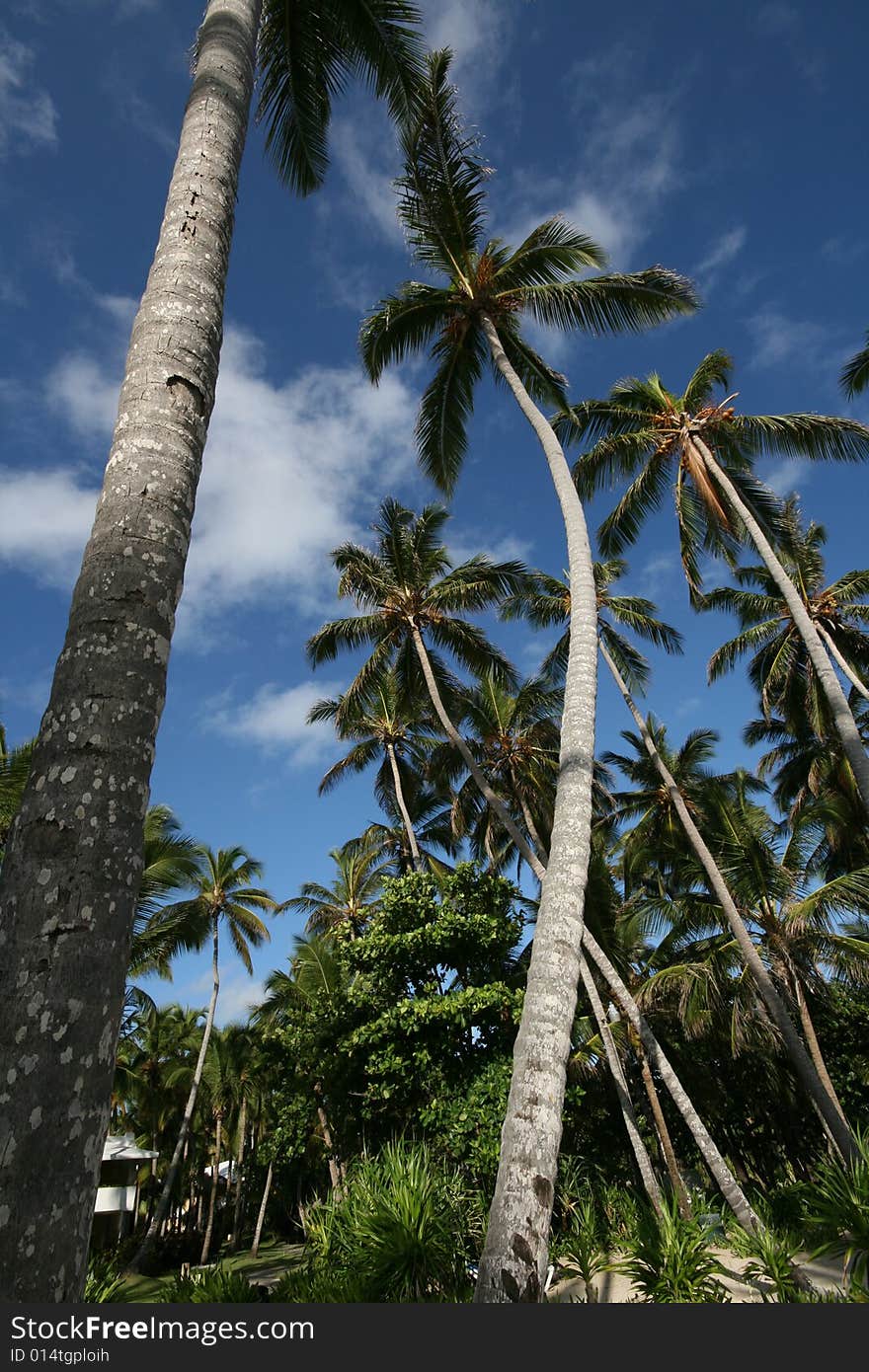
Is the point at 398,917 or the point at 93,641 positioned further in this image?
the point at 398,917

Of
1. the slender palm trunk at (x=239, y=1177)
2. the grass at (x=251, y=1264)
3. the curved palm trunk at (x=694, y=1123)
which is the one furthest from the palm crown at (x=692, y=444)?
the slender palm trunk at (x=239, y=1177)

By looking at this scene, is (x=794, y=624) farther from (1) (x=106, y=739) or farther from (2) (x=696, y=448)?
(1) (x=106, y=739)

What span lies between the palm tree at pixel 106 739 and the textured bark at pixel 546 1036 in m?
2.88

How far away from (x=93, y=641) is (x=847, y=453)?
50.1ft

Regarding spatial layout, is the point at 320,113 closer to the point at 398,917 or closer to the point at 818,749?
the point at 398,917

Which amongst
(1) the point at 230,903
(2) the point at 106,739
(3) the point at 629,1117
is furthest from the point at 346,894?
(2) the point at 106,739

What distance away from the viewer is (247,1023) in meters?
30.1

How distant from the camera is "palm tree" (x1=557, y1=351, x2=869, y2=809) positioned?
14.0 meters

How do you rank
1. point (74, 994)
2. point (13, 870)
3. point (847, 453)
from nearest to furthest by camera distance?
point (74, 994) < point (13, 870) < point (847, 453)

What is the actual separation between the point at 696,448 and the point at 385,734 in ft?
41.1

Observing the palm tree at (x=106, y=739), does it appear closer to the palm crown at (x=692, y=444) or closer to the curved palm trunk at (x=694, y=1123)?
the curved palm trunk at (x=694, y=1123)

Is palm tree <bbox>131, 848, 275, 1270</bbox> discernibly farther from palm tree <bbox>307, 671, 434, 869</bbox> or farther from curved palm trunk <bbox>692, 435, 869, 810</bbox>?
curved palm trunk <bbox>692, 435, 869, 810</bbox>

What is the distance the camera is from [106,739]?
87.7 inches

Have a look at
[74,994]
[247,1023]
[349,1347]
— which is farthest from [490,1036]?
[247,1023]
